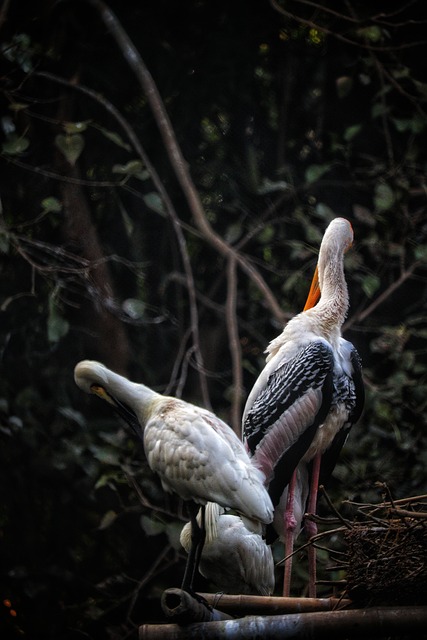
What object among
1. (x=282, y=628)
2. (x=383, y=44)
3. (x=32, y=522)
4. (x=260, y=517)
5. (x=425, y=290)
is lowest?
(x=32, y=522)

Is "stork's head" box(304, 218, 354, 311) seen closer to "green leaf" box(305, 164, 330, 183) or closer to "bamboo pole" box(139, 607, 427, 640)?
"green leaf" box(305, 164, 330, 183)

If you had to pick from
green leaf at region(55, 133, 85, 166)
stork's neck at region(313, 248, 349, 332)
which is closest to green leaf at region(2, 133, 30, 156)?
green leaf at region(55, 133, 85, 166)

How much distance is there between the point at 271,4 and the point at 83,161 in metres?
1.11

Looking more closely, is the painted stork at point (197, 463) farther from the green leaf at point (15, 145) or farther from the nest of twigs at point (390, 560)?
the green leaf at point (15, 145)

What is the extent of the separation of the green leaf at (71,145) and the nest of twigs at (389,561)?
2.38 metres

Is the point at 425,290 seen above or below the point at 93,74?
below

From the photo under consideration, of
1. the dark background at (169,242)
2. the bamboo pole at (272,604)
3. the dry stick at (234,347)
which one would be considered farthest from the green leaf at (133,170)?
the bamboo pole at (272,604)

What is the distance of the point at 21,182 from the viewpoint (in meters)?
4.86

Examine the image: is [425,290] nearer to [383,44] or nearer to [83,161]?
[383,44]

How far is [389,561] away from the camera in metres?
2.56

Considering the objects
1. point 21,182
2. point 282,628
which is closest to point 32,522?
point 21,182

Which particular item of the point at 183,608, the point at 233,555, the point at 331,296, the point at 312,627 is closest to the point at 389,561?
the point at 312,627

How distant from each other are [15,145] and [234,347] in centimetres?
120

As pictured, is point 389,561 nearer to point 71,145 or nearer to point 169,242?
point 71,145
